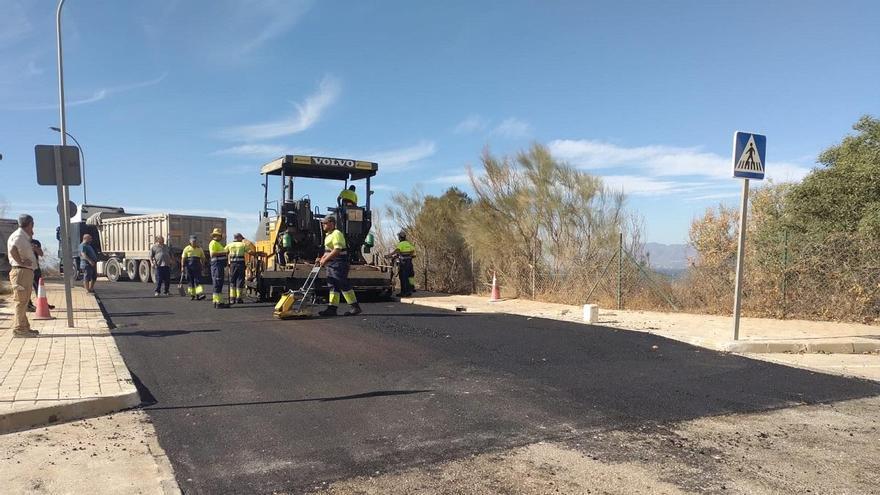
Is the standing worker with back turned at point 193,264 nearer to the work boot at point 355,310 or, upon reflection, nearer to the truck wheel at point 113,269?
A: the work boot at point 355,310

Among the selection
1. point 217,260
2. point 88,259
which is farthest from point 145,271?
point 217,260

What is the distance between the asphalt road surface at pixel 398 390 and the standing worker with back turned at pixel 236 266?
331 centimetres

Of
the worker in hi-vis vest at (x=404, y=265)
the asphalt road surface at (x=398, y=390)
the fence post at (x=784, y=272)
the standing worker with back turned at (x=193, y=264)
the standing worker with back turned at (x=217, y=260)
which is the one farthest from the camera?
the worker in hi-vis vest at (x=404, y=265)

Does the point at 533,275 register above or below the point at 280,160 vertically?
below

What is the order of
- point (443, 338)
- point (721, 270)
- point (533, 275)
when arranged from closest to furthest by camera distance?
point (443, 338)
point (721, 270)
point (533, 275)

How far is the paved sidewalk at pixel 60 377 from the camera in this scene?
15.2 feet

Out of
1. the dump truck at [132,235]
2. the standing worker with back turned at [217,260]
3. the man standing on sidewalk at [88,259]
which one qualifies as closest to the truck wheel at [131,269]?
the dump truck at [132,235]

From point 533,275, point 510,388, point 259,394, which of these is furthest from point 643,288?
point 259,394

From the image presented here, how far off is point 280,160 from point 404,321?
5212mm

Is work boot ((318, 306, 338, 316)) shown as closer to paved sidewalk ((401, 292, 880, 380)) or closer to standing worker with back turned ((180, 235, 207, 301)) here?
paved sidewalk ((401, 292, 880, 380))

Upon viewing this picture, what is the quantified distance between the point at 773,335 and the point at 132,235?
22.2m

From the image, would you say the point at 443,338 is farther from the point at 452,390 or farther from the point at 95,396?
the point at 95,396

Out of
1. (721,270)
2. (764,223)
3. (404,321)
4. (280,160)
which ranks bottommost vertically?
(404,321)

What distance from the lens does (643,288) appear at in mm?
12711
